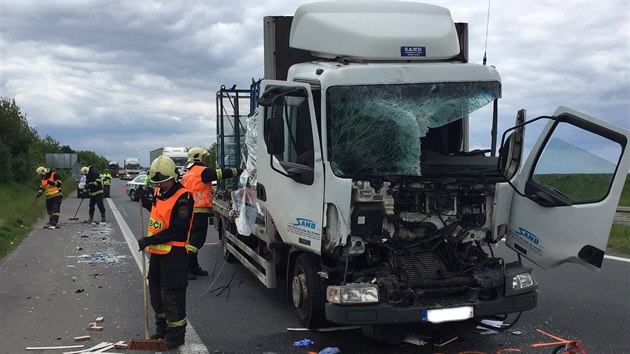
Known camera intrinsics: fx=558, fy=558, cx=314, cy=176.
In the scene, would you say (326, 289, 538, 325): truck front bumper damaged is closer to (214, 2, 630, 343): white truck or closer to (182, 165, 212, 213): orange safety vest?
(214, 2, 630, 343): white truck

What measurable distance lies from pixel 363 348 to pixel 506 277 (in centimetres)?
140

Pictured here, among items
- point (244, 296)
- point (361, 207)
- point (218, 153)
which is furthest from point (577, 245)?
point (218, 153)

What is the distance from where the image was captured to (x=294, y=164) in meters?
5.07

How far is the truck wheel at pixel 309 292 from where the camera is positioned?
5.00 m

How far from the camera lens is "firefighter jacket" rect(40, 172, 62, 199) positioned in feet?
52.1

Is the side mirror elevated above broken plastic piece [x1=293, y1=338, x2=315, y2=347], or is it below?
above

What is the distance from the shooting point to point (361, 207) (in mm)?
4555

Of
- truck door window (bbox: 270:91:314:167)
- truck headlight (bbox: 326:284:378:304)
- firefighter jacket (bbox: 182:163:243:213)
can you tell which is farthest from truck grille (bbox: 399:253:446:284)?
firefighter jacket (bbox: 182:163:243:213)

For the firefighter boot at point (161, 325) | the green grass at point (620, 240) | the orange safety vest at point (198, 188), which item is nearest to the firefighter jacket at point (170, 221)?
the firefighter boot at point (161, 325)

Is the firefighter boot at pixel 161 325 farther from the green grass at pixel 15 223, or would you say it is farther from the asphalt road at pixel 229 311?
the green grass at pixel 15 223

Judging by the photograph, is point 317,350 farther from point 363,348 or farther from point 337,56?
point 337,56

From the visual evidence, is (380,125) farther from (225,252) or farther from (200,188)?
(225,252)

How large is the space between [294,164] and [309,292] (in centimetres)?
117

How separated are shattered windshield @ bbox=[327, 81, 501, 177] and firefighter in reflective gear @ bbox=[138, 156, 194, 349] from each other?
1.48 m
